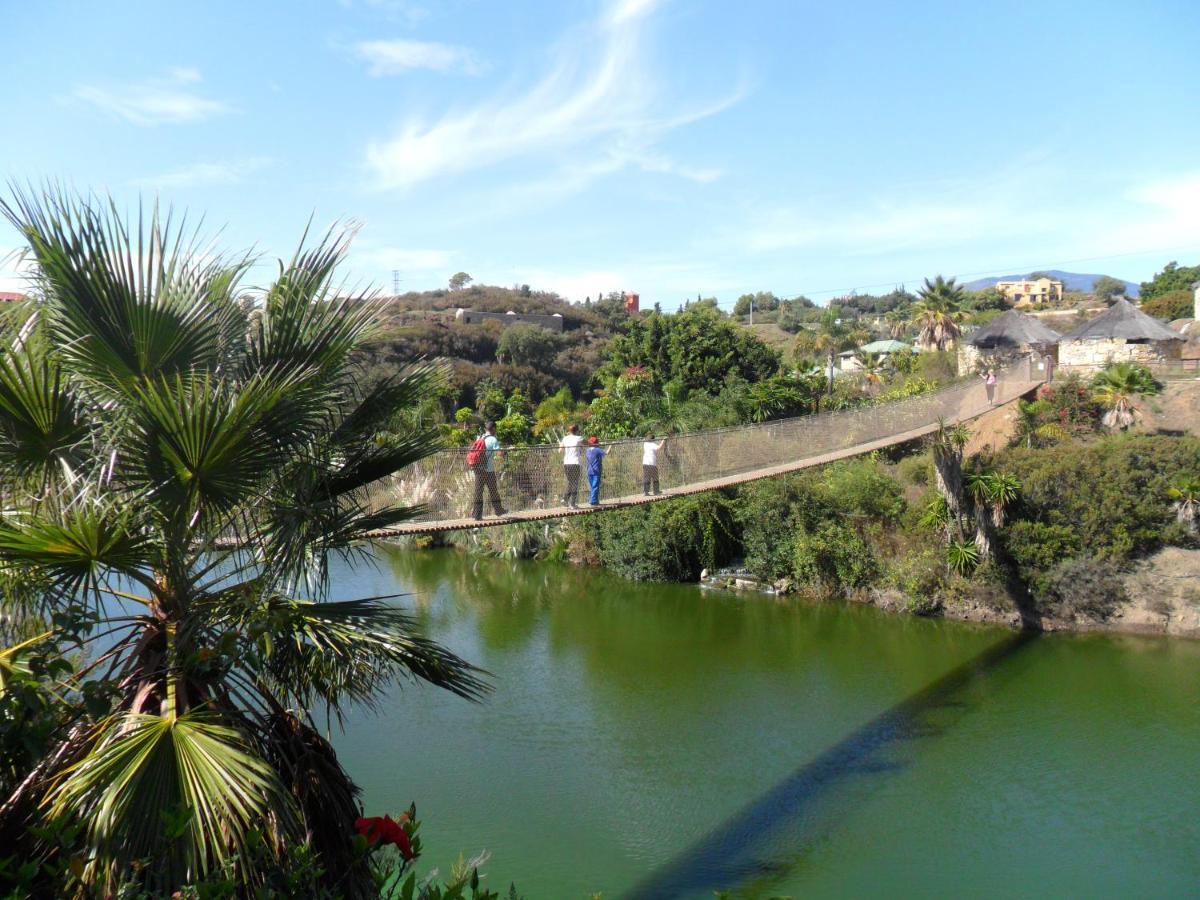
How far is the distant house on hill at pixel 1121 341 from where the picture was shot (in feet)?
60.5

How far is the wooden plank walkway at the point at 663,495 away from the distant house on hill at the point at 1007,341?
6588mm

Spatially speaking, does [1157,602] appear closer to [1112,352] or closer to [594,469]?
[1112,352]

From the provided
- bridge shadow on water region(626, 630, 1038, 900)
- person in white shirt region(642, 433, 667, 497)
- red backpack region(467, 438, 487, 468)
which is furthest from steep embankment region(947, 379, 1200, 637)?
red backpack region(467, 438, 487, 468)

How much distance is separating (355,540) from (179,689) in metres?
0.89

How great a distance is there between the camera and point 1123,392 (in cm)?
1560

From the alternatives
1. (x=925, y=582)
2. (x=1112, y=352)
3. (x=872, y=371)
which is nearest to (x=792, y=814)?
(x=925, y=582)

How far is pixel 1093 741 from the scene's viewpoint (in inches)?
348

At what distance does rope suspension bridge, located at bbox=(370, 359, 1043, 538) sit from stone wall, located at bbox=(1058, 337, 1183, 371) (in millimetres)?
5450

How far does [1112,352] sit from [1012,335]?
2.17m

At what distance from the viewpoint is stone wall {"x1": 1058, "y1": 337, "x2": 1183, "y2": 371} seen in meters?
18.3

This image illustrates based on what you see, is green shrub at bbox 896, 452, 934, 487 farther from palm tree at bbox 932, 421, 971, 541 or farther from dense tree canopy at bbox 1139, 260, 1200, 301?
dense tree canopy at bbox 1139, 260, 1200, 301

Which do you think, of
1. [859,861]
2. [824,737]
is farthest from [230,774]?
[824,737]

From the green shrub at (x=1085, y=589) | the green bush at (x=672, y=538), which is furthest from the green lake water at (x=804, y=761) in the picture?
the green bush at (x=672, y=538)

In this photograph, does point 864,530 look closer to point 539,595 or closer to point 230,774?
point 539,595
